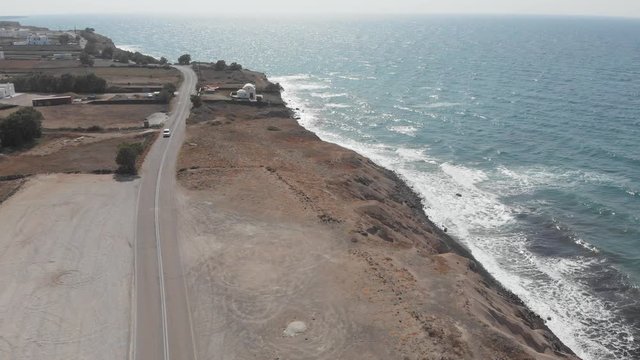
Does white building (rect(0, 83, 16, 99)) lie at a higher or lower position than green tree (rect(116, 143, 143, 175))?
higher

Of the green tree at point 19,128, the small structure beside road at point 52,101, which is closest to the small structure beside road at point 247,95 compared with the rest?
the small structure beside road at point 52,101

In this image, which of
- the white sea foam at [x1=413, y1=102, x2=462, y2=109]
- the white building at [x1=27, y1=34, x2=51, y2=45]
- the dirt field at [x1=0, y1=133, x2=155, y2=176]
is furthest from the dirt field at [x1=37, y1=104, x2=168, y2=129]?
the white building at [x1=27, y1=34, x2=51, y2=45]

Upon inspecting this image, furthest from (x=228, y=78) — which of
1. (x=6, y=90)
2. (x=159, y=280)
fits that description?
(x=159, y=280)

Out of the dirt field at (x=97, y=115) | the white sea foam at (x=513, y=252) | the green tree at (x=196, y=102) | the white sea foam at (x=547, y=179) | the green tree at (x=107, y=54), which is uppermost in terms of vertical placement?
the green tree at (x=107, y=54)

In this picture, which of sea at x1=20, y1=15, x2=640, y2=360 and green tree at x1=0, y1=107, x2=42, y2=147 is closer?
sea at x1=20, y1=15, x2=640, y2=360

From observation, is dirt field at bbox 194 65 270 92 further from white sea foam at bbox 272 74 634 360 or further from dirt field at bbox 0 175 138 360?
dirt field at bbox 0 175 138 360

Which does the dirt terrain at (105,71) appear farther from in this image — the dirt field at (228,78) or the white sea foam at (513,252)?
the white sea foam at (513,252)

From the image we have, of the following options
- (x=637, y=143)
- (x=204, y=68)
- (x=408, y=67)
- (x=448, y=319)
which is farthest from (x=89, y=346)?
(x=408, y=67)

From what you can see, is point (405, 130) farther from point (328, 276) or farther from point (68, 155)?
point (328, 276)
